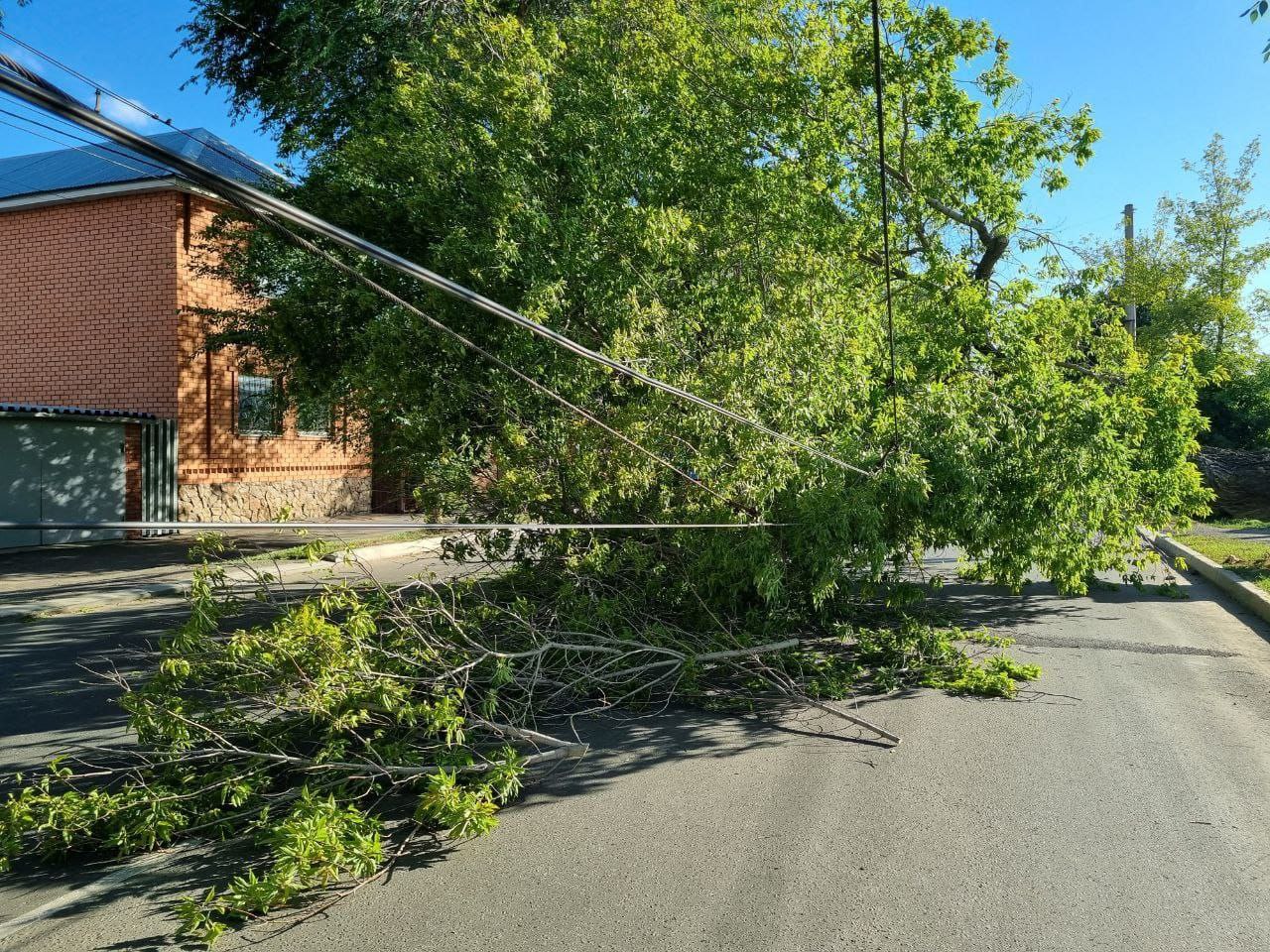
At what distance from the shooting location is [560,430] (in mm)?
8531

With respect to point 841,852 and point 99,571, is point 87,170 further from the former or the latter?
point 841,852

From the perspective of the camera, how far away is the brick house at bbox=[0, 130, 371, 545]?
18.3m

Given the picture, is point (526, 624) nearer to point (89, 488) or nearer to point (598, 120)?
point (598, 120)

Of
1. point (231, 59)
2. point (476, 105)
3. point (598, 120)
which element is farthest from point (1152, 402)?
point (231, 59)

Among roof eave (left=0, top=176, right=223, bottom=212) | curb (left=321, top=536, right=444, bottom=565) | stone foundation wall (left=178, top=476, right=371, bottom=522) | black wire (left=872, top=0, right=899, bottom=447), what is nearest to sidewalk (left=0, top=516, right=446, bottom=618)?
curb (left=321, top=536, right=444, bottom=565)

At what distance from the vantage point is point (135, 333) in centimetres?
1881

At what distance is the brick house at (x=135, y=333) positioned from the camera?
59.9 feet

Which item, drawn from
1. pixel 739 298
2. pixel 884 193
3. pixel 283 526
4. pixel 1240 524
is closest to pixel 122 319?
pixel 739 298

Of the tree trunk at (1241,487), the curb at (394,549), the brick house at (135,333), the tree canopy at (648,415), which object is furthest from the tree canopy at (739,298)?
the tree trunk at (1241,487)

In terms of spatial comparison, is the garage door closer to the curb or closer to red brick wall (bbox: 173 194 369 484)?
red brick wall (bbox: 173 194 369 484)

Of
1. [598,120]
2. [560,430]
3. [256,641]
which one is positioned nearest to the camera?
[256,641]

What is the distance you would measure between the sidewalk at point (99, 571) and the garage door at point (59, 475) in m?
0.53

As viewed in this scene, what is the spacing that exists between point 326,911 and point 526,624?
2775mm

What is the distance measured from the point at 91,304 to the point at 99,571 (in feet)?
23.8
